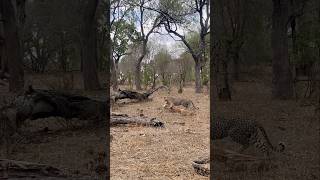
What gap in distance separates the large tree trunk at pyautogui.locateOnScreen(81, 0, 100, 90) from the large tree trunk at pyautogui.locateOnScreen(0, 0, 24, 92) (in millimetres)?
590

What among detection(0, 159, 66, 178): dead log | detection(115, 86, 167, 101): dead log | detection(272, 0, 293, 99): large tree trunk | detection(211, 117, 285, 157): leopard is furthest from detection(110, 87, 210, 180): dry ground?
detection(115, 86, 167, 101): dead log

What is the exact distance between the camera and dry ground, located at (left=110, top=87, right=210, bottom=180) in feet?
13.8

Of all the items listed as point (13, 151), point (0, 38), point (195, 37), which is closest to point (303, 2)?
point (0, 38)

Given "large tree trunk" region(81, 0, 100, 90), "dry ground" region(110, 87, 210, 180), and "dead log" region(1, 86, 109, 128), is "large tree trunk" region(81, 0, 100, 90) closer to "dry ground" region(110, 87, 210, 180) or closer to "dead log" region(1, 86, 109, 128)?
"dead log" region(1, 86, 109, 128)

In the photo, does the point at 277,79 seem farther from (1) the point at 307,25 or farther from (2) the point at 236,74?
(1) the point at 307,25

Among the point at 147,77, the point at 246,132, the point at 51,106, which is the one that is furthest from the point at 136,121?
the point at 147,77

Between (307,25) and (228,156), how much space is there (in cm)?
104

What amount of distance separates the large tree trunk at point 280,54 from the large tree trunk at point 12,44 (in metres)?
1.77

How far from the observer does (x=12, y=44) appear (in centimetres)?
313

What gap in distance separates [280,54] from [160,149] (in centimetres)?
289

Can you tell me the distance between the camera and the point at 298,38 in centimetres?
287

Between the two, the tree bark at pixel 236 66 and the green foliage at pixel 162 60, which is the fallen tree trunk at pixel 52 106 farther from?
the green foliage at pixel 162 60

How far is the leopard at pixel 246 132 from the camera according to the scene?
9.04 feet

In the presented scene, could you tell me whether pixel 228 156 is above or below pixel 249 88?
below
